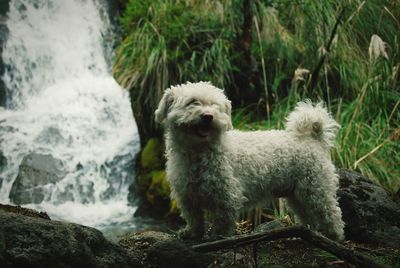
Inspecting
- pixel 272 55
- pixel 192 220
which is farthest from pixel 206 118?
pixel 272 55

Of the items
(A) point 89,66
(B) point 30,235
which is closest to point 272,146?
(B) point 30,235

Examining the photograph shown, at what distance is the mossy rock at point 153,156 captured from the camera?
801 centimetres

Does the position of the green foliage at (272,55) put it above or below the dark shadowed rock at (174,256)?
above

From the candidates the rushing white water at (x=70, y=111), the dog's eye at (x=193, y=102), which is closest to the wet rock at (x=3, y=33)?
the rushing white water at (x=70, y=111)

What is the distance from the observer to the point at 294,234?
3.05 meters

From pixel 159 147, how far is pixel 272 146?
419 centimetres

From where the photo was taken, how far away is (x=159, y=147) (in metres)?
8.15

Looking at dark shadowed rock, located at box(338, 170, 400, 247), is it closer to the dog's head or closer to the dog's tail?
the dog's tail

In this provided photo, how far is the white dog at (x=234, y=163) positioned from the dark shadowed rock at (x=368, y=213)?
38 cm

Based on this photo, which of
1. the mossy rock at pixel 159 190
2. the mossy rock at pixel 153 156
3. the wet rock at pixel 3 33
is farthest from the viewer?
the wet rock at pixel 3 33

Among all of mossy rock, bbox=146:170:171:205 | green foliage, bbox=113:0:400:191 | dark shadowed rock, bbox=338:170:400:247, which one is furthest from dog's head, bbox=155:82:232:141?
mossy rock, bbox=146:170:171:205

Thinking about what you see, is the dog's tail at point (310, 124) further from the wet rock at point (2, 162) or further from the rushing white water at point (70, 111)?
the wet rock at point (2, 162)

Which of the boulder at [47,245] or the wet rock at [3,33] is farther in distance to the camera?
the wet rock at [3,33]

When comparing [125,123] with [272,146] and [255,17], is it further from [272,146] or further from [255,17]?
[272,146]
